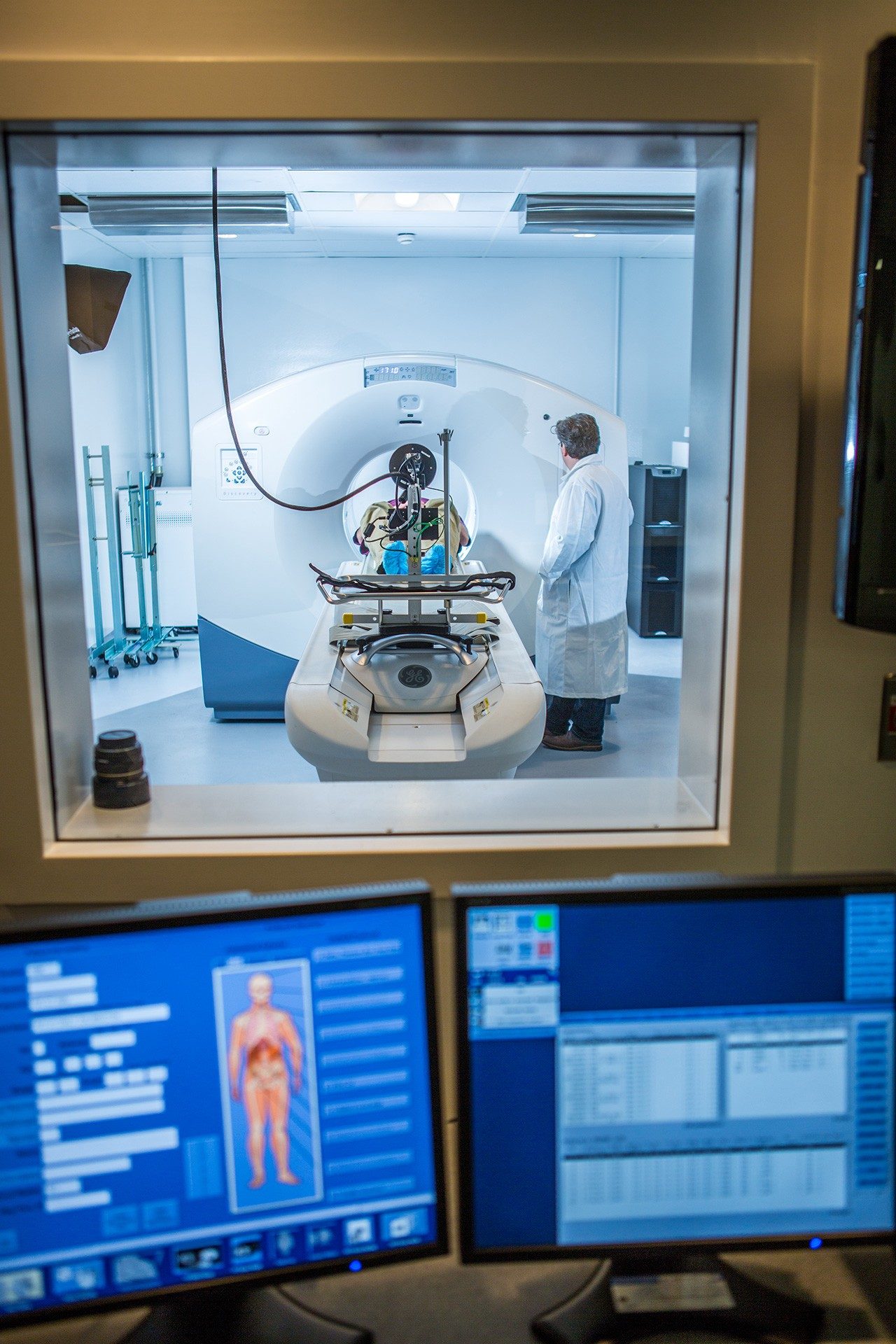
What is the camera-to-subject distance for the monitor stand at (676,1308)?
3.31 ft

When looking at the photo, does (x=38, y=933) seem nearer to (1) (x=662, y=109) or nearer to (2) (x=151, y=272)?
(1) (x=662, y=109)

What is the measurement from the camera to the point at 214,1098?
929 mm

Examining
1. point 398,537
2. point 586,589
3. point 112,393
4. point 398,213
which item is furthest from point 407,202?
point 112,393

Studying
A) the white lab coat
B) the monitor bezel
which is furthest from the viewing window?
the monitor bezel

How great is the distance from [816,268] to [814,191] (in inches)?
3.4

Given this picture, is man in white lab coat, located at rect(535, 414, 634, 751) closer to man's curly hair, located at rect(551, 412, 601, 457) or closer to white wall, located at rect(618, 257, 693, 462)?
man's curly hair, located at rect(551, 412, 601, 457)

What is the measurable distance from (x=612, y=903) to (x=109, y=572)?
6.12 meters

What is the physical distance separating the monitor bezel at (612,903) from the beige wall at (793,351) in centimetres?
38

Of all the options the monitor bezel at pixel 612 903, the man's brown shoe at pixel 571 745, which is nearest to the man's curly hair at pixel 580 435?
the man's brown shoe at pixel 571 745

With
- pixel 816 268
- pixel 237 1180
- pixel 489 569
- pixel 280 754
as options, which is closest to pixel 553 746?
pixel 489 569

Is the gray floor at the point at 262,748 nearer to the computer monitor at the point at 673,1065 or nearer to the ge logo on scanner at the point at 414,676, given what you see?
the ge logo on scanner at the point at 414,676

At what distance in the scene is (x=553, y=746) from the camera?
201 inches

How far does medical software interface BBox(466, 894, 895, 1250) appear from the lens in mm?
962

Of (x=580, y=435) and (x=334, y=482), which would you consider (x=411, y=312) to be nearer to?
(x=334, y=482)
